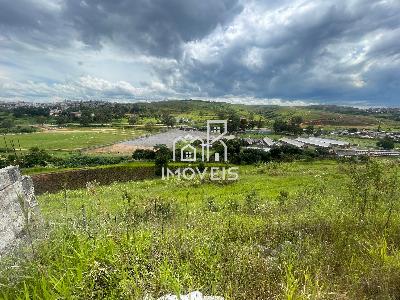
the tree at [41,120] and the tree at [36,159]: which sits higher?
the tree at [41,120]

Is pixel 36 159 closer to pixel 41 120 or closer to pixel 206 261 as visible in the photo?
pixel 206 261


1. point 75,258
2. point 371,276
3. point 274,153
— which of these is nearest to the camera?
point 75,258

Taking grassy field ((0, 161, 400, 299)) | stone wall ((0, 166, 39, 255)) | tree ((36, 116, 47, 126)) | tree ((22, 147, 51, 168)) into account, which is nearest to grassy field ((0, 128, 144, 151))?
tree ((22, 147, 51, 168))

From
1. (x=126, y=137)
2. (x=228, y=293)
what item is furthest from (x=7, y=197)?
(x=126, y=137)

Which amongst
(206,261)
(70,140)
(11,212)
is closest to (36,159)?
(70,140)

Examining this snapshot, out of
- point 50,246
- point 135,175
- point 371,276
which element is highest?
point 50,246

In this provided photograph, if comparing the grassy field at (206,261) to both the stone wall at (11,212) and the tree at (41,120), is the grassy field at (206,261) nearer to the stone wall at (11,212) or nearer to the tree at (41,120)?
the stone wall at (11,212)

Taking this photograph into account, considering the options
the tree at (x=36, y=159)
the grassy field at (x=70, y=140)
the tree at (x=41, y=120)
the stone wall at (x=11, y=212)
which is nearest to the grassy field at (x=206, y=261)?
the stone wall at (x=11, y=212)

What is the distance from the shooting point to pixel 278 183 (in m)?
33.5

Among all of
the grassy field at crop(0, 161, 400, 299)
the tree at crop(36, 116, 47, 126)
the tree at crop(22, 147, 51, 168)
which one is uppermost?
the grassy field at crop(0, 161, 400, 299)

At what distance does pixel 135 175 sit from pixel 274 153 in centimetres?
2373

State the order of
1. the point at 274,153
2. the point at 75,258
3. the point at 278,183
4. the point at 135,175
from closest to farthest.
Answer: the point at 75,258
the point at 278,183
the point at 135,175
the point at 274,153

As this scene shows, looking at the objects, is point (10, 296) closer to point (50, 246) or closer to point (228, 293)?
point (50, 246)

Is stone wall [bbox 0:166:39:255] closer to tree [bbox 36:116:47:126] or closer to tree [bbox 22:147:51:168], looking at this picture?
tree [bbox 22:147:51:168]
